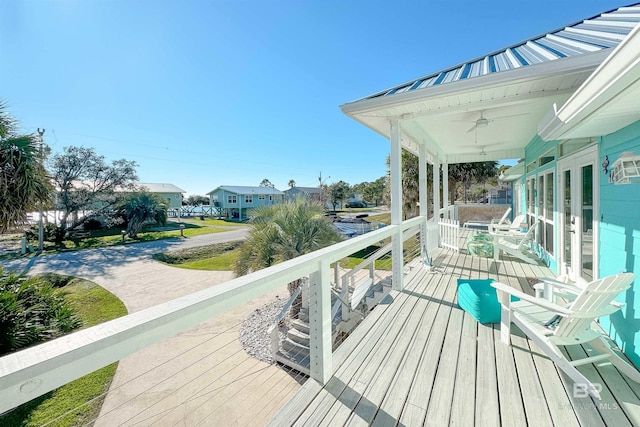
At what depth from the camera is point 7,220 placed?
5129 millimetres

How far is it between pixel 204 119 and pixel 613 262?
2763 centimetres

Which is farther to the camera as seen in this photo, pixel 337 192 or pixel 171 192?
pixel 337 192

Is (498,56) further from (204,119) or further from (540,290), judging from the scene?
(204,119)

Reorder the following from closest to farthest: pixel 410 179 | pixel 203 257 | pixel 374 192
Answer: pixel 203 257
pixel 410 179
pixel 374 192

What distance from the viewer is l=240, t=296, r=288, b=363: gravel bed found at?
6.10 meters

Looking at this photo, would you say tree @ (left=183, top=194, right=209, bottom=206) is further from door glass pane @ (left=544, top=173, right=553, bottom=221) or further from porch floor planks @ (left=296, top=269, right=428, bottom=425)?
porch floor planks @ (left=296, top=269, right=428, bottom=425)

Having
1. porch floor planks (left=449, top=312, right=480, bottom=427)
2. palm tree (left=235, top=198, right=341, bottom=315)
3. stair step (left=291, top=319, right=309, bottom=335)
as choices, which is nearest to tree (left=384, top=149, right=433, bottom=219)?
palm tree (left=235, top=198, right=341, bottom=315)

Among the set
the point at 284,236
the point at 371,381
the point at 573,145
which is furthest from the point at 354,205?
the point at 371,381

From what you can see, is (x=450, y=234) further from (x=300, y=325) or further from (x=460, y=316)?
(x=300, y=325)

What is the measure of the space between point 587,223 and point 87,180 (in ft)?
87.7

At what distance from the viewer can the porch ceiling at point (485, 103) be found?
2.67 meters

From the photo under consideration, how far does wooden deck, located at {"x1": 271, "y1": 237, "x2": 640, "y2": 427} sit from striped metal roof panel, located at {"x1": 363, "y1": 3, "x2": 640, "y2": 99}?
111 inches

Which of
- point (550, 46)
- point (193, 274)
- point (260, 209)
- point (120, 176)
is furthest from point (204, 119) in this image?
point (550, 46)

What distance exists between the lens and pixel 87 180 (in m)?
20.1
